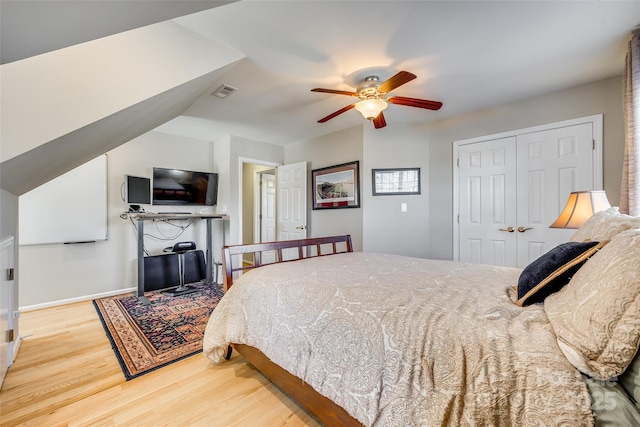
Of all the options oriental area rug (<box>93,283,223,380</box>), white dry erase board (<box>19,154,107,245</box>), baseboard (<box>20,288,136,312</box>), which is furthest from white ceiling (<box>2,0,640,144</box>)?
baseboard (<box>20,288,136,312</box>)

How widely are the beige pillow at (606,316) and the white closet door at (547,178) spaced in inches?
94.7

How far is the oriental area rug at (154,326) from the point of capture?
198 cm

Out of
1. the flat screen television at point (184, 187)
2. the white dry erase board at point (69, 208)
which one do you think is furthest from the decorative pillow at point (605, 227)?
the white dry erase board at point (69, 208)

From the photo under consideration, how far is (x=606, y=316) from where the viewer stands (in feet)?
2.27

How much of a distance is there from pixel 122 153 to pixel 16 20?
3.66m

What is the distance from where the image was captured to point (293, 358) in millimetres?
1276

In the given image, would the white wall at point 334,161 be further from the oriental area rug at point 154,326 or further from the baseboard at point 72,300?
the baseboard at point 72,300

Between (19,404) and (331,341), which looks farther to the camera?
(19,404)

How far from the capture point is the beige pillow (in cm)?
65

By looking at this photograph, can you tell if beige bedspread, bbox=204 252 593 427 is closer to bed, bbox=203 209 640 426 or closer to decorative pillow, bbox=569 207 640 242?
bed, bbox=203 209 640 426

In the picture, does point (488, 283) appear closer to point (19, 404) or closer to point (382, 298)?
point (382, 298)

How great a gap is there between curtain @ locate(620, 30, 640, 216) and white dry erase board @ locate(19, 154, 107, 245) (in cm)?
546

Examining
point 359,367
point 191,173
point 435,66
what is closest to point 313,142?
point 191,173

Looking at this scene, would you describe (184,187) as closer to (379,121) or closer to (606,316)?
(379,121)
